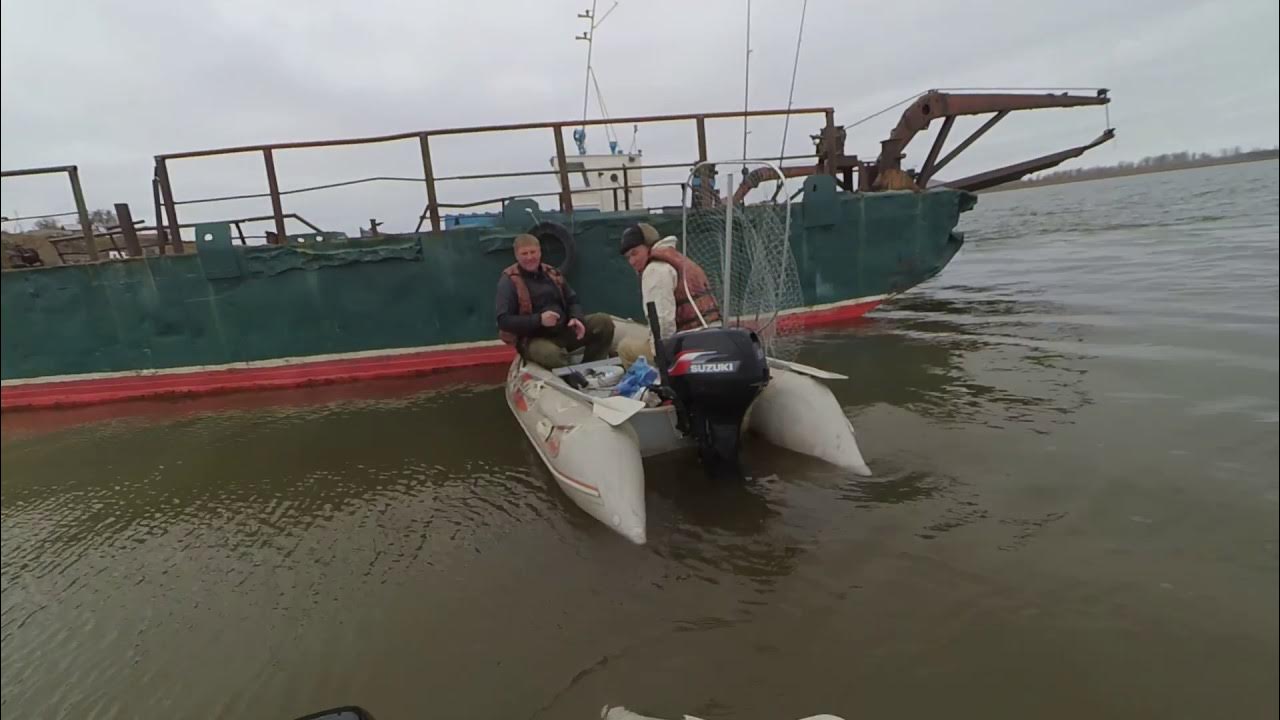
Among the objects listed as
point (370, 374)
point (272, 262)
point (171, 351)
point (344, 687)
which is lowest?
point (344, 687)

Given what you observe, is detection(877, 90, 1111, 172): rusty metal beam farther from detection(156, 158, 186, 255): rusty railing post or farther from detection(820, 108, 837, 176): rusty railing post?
detection(156, 158, 186, 255): rusty railing post

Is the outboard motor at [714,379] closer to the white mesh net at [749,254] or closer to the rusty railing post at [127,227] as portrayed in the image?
the white mesh net at [749,254]

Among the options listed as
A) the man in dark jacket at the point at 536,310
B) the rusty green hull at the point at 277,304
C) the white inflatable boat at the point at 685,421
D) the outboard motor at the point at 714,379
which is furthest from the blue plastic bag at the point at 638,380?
the rusty green hull at the point at 277,304

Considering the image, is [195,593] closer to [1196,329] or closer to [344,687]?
[344,687]

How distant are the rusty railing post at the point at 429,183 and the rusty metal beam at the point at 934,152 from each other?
806cm

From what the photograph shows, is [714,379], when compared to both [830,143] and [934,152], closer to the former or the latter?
[830,143]

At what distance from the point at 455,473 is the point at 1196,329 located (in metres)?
A: 7.07

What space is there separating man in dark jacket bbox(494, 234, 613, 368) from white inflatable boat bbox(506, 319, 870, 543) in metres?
0.78

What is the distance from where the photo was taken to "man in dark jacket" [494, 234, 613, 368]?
5.56 metres

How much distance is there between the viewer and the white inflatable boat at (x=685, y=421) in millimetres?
3795

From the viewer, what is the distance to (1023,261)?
15547 millimetres

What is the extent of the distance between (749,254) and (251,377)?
7717 millimetres

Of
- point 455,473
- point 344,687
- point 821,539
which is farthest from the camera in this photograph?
point 455,473

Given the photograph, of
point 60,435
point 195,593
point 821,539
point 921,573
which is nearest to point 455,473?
point 195,593
